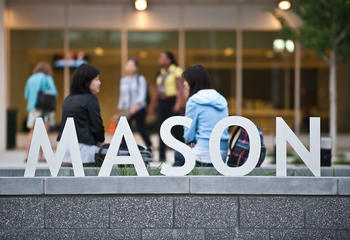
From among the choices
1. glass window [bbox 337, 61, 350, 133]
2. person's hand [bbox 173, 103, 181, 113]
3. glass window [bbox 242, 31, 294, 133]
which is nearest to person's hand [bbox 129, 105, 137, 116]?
person's hand [bbox 173, 103, 181, 113]

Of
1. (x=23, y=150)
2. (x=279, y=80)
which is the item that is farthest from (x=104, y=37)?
(x=279, y=80)

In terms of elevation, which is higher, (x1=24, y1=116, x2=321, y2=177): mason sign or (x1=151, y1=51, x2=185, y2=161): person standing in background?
(x1=151, y1=51, x2=185, y2=161): person standing in background

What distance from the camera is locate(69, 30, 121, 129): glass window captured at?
1375 cm

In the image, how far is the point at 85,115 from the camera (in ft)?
18.7

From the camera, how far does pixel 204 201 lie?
4648 mm

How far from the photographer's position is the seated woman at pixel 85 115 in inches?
222

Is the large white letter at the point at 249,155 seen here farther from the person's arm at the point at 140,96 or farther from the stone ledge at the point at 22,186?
the person's arm at the point at 140,96

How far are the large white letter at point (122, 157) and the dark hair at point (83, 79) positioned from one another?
1183 mm

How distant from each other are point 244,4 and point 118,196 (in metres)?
9.93

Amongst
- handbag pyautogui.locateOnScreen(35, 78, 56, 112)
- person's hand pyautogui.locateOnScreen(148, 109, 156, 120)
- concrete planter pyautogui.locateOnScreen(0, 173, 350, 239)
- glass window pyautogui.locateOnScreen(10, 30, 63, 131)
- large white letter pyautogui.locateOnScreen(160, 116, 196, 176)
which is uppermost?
glass window pyautogui.locateOnScreen(10, 30, 63, 131)

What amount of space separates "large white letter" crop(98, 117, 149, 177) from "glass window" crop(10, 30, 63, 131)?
9041 mm

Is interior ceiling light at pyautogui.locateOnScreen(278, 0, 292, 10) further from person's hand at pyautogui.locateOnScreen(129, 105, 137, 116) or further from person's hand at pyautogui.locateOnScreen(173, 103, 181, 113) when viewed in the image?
person's hand at pyautogui.locateOnScreen(129, 105, 137, 116)

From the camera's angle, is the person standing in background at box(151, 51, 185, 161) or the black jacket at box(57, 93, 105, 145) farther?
the person standing in background at box(151, 51, 185, 161)

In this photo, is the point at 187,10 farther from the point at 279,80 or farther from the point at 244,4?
the point at 279,80
